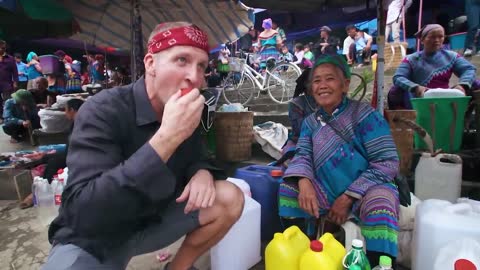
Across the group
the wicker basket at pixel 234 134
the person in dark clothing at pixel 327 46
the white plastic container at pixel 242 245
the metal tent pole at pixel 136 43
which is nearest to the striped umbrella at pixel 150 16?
the metal tent pole at pixel 136 43

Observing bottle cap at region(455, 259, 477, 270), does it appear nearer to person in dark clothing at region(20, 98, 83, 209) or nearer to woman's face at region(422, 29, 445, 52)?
woman's face at region(422, 29, 445, 52)

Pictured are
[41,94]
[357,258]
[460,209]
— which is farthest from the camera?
[41,94]

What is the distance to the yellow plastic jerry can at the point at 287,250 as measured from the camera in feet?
5.97

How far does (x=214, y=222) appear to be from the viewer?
1678mm

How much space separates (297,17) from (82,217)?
1417 centimetres

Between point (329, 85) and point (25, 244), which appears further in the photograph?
point (25, 244)

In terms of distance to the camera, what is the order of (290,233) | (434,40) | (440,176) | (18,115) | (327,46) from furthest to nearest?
(18,115) < (434,40) < (327,46) < (440,176) < (290,233)

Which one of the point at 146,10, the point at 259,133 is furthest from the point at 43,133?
the point at 259,133

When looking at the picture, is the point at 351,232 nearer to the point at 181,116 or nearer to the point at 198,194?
the point at 198,194

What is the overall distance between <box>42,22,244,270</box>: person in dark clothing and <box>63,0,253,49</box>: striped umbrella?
279 cm

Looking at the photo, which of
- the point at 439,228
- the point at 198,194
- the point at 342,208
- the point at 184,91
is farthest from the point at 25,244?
the point at 439,228

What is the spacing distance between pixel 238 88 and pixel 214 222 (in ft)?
20.5

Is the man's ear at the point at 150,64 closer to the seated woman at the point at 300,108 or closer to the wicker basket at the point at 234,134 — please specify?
the seated woman at the point at 300,108

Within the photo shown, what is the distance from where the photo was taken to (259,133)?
4391 mm
